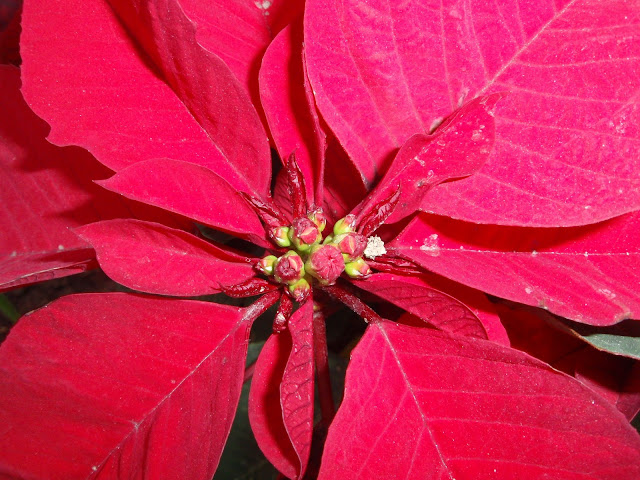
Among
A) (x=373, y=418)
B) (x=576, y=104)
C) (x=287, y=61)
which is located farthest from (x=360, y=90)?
(x=373, y=418)

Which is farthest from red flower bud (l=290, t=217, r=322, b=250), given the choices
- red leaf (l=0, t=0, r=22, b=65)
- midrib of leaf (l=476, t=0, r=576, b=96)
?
red leaf (l=0, t=0, r=22, b=65)

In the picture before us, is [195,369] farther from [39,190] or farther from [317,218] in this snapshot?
[39,190]

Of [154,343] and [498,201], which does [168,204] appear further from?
[498,201]

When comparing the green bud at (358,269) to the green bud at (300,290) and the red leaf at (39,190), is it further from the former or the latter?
the red leaf at (39,190)

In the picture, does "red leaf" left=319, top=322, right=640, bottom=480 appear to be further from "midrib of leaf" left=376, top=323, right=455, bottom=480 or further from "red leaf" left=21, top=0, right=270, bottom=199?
"red leaf" left=21, top=0, right=270, bottom=199

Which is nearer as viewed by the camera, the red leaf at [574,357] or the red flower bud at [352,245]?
the red flower bud at [352,245]

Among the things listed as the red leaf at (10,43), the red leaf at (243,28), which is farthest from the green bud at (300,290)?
the red leaf at (10,43)

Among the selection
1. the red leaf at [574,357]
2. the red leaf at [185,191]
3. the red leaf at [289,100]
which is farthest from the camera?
the red leaf at [574,357]
